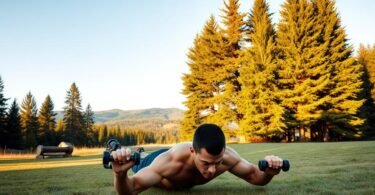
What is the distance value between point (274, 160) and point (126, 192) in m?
1.60

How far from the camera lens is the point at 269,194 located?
11.6 ft

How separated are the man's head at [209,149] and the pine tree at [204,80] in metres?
30.8

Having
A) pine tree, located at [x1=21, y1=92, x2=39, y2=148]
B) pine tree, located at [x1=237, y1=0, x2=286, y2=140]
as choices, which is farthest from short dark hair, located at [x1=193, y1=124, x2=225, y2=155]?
pine tree, located at [x1=21, y1=92, x2=39, y2=148]

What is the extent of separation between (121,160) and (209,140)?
37.1 inches

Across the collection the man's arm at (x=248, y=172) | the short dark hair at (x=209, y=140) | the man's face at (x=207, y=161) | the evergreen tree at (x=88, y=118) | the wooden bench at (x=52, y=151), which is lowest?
the wooden bench at (x=52, y=151)

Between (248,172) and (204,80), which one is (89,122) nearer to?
(204,80)

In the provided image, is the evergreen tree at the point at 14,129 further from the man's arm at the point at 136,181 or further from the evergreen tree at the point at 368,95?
the man's arm at the point at 136,181

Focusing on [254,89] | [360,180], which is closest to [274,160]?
Result: [360,180]

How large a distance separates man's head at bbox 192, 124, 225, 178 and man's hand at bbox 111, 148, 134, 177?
2.70 ft

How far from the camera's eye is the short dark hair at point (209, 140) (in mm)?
2922

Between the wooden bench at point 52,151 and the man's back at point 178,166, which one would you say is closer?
the man's back at point 178,166

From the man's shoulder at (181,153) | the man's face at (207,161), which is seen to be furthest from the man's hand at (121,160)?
the man's shoulder at (181,153)

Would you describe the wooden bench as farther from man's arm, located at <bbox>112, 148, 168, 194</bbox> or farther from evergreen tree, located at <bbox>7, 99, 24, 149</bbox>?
evergreen tree, located at <bbox>7, 99, 24, 149</bbox>

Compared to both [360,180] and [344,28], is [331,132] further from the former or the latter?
[360,180]
